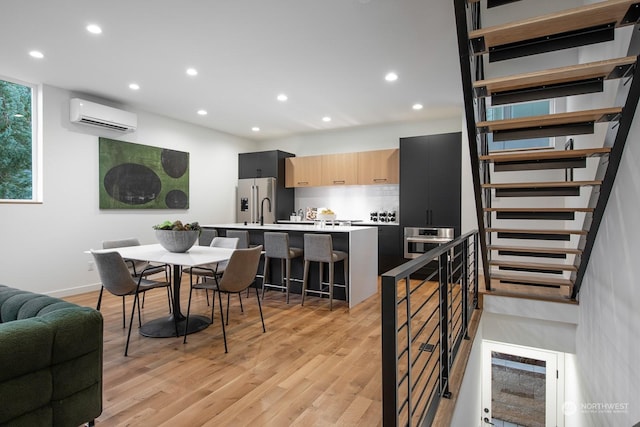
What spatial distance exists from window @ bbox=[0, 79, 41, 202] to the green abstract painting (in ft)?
2.54

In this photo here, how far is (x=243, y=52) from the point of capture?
11.6 feet

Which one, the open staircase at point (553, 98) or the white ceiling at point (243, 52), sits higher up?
the white ceiling at point (243, 52)

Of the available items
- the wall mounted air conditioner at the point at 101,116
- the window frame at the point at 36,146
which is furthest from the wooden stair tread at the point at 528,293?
the window frame at the point at 36,146

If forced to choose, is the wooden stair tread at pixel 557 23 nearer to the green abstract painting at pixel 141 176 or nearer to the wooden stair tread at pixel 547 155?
the wooden stair tread at pixel 547 155

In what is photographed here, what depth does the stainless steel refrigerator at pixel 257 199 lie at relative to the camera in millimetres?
6934

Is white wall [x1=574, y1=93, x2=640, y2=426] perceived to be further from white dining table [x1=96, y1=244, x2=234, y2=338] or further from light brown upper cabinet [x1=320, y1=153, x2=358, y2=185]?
light brown upper cabinet [x1=320, y1=153, x2=358, y2=185]

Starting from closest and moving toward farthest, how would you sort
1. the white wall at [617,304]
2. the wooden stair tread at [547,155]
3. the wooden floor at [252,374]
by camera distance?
the wooden floor at [252,374]
the white wall at [617,304]
the wooden stair tread at [547,155]

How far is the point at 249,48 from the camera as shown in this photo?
11.3ft

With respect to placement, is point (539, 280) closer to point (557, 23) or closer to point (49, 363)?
point (557, 23)

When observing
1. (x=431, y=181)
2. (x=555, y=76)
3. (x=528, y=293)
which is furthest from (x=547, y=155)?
(x=431, y=181)

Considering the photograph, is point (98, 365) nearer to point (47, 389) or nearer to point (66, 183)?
point (47, 389)

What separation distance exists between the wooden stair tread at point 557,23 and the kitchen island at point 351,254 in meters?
2.67

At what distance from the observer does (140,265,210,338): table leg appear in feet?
10.5

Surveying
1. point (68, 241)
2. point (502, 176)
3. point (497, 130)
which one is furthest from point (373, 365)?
point (68, 241)
